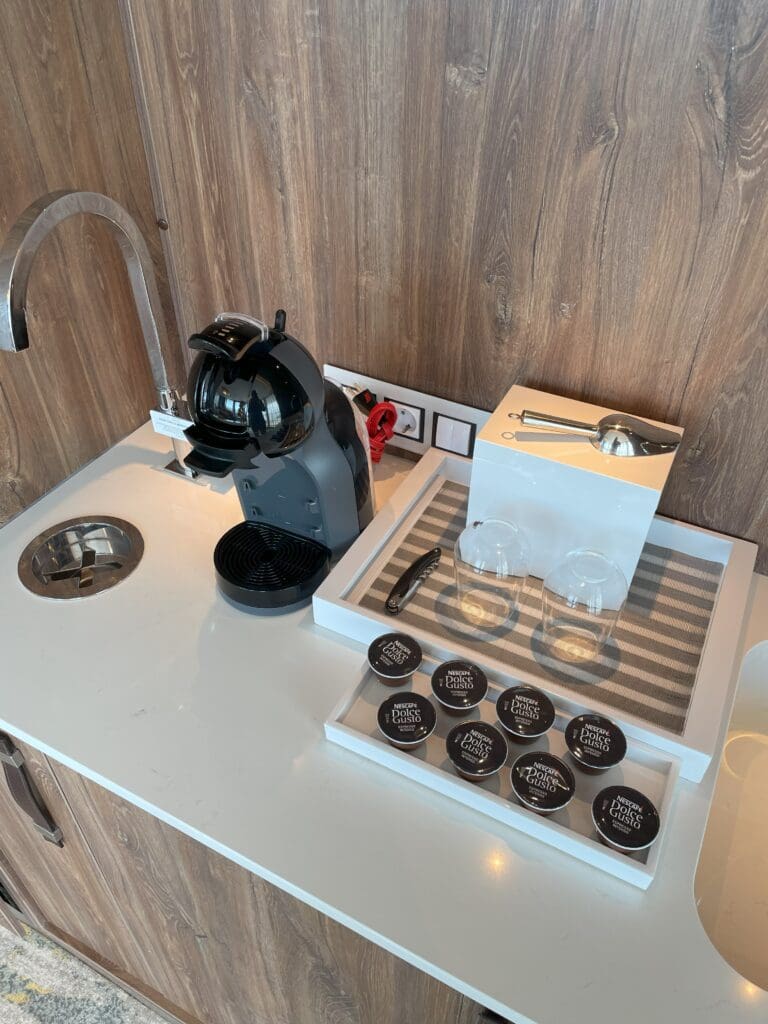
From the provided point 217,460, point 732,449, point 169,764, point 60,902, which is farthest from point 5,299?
point 60,902

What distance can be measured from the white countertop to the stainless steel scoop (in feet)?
0.93

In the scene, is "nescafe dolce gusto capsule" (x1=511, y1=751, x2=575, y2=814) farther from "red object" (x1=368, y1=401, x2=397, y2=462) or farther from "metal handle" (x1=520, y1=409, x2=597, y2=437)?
"red object" (x1=368, y1=401, x2=397, y2=462)

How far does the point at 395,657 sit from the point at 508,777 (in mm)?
183

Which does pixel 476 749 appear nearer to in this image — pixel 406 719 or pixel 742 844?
pixel 406 719

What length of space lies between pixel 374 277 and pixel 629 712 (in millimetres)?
691

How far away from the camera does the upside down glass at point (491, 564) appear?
101cm

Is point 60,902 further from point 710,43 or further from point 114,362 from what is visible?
point 710,43

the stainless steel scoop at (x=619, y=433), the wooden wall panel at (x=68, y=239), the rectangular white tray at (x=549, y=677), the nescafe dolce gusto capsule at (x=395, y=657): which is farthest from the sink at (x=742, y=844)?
the wooden wall panel at (x=68, y=239)

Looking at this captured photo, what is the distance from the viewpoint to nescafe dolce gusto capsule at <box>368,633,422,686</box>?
89 cm

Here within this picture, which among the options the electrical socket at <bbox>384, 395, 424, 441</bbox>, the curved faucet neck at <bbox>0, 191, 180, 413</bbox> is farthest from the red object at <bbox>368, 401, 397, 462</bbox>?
the curved faucet neck at <bbox>0, 191, 180, 413</bbox>

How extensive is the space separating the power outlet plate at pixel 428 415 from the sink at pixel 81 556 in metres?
0.42

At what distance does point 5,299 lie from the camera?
0.84 m

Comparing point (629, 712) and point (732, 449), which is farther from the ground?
point (732, 449)

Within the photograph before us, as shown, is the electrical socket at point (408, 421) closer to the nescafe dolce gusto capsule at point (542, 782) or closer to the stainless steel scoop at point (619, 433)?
the stainless steel scoop at point (619, 433)
